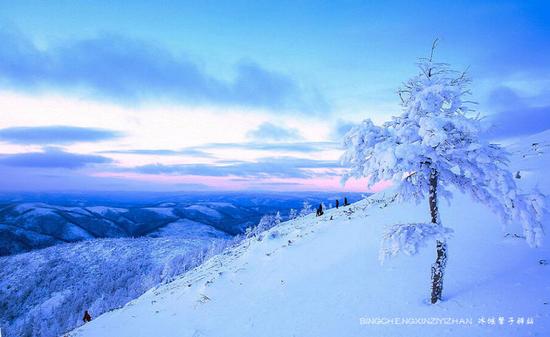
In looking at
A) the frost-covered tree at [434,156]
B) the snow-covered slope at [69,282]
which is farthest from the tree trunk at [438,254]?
the snow-covered slope at [69,282]

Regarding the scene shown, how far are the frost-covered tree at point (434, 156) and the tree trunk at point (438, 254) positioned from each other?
3 centimetres

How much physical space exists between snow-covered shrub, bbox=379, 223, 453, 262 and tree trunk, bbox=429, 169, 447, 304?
703 millimetres

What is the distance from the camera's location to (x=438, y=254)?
1079cm

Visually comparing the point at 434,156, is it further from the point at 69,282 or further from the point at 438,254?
the point at 69,282

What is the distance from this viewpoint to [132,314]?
2345 cm

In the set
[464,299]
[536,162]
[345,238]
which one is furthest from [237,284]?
[536,162]

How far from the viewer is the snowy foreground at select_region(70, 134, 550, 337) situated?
10773 millimetres

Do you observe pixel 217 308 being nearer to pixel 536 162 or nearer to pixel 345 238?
pixel 345 238

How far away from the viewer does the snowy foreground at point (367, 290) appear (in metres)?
10.8

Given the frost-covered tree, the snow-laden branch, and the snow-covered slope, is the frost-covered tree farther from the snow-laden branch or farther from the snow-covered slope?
the snow-covered slope

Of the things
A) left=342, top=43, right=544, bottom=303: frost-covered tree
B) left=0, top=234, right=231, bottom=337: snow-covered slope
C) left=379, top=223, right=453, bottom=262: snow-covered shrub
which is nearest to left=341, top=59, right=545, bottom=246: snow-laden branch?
left=342, top=43, right=544, bottom=303: frost-covered tree

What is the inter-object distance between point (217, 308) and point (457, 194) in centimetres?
1813

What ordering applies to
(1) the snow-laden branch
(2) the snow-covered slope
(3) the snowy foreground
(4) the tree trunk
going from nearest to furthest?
(1) the snow-laden branch < (4) the tree trunk < (3) the snowy foreground < (2) the snow-covered slope

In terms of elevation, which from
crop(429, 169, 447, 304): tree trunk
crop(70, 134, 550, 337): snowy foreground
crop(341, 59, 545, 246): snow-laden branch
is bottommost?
crop(70, 134, 550, 337): snowy foreground
